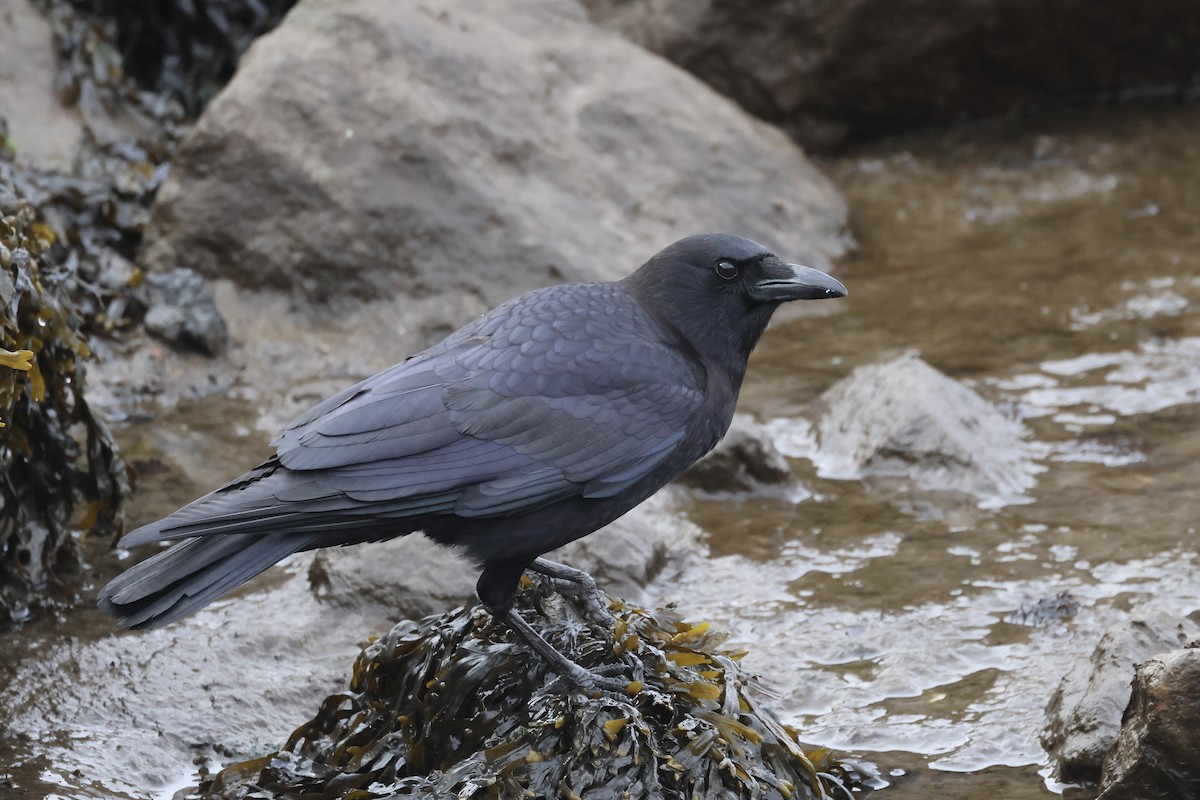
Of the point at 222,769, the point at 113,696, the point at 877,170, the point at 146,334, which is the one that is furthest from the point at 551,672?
the point at 877,170

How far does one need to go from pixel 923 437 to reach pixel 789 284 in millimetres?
2373

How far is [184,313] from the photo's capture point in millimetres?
7750

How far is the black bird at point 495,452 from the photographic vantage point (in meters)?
3.87

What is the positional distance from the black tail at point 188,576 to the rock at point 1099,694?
8.43 feet

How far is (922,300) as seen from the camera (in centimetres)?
882

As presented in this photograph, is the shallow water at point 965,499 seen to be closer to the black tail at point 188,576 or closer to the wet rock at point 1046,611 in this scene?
the wet rock at point 1046,611

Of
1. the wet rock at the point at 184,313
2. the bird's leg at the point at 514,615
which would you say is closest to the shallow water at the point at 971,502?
the bird's leg at the point at 514,615

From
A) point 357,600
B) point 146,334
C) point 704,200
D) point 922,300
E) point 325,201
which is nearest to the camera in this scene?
point 357,600

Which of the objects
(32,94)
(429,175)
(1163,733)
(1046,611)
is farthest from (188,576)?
(32,94)

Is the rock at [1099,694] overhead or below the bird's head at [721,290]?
below

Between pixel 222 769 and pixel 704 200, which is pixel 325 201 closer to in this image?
pixel 704 200

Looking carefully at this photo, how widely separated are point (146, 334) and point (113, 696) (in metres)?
3.43

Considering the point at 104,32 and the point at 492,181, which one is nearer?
the point at 492,181

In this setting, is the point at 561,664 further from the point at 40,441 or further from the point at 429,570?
the point at 40,441
